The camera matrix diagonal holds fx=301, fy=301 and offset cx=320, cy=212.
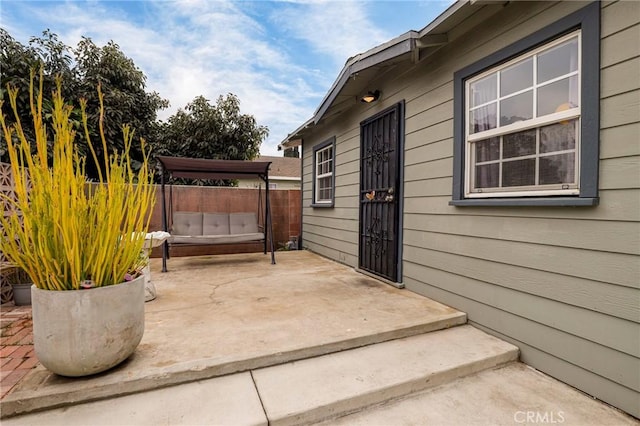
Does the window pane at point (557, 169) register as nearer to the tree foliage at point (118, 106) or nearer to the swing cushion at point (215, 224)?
the swing cushion at point (215, 224)

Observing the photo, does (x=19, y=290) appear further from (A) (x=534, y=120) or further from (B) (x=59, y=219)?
(A) (x=534, y=120)

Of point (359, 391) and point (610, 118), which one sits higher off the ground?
point (610, 118)

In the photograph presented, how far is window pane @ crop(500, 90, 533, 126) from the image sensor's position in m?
2.25

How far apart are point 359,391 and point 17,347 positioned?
2367 millimetres

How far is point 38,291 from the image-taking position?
1.60 meters

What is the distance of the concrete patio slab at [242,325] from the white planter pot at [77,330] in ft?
0.39

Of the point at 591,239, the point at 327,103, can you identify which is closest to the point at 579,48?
the point at 591,239

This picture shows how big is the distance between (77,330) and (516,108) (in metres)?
3.24

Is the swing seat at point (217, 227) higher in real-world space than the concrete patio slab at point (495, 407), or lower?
higher

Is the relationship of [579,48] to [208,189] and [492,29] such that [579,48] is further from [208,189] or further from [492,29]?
[208,189]

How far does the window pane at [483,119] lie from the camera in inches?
100

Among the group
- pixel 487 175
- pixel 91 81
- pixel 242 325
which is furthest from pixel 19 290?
pixel 91 81


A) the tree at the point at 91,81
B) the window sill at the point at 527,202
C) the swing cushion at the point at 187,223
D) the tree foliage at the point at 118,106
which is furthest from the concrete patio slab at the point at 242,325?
the tree at the point at 91,81

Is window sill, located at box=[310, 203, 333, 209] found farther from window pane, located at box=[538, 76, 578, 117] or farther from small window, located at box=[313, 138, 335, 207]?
window pane, located at box=[538, 76, 578, 117]
